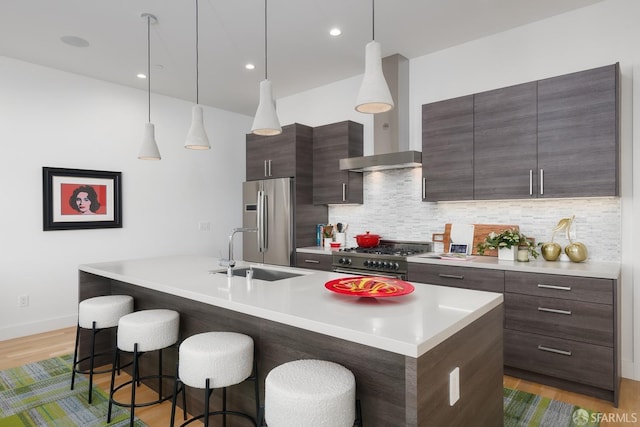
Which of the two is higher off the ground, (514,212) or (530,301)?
(514,212)

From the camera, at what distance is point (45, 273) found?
414 centimetres

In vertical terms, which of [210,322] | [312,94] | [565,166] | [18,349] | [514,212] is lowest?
[18,349]

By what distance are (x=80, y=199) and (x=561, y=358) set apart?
16.2 feet

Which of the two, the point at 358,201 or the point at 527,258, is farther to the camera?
the point at 358,201

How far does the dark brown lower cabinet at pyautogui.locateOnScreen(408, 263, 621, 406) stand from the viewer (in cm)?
250

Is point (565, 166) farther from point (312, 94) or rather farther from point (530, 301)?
point (312, 94)

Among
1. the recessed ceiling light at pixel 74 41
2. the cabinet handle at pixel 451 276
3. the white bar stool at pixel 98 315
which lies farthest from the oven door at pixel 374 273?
the recessed ceiling light at pixel 74 41

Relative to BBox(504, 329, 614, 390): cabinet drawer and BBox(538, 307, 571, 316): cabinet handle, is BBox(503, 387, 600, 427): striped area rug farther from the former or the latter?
BBox(538, 307, 571, 316): cabinet handle

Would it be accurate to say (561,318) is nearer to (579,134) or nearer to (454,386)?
(579,134)

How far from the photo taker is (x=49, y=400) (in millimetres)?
2615

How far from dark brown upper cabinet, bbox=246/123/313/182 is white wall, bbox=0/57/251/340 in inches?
46.5

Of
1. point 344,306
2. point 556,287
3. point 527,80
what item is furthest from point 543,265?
point 344,306

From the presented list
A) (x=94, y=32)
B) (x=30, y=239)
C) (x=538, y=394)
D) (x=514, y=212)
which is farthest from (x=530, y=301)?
(x=30, y=239)

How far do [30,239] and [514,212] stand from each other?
4910 millimetres
